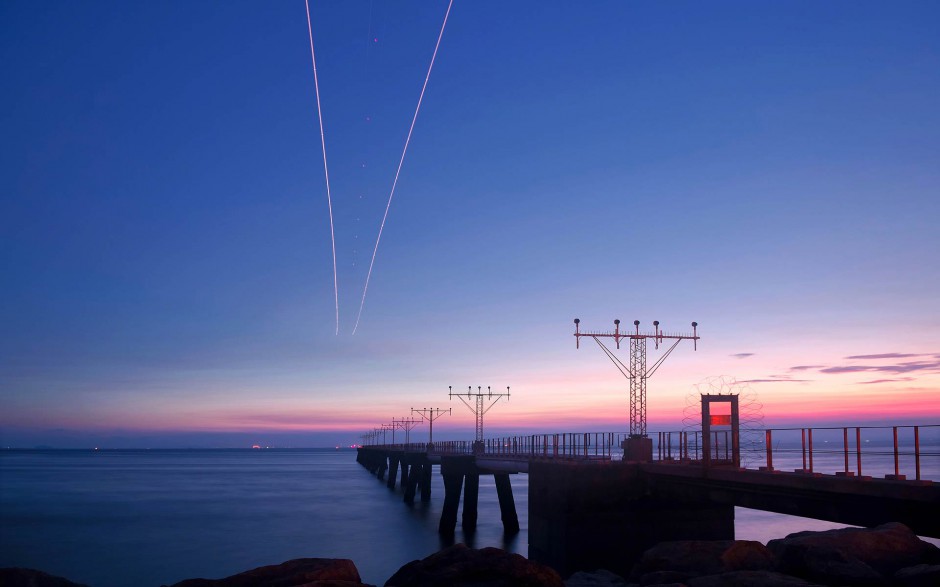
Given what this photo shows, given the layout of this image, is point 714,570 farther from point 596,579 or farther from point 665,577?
point 596,579

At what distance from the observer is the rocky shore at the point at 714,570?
555 inches

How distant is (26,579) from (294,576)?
4.35 meters

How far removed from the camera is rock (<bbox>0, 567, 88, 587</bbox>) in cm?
1309

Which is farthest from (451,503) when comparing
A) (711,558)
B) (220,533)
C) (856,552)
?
(856,552)

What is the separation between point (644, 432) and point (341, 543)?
2399 centimetres

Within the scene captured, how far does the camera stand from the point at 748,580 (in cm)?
1445

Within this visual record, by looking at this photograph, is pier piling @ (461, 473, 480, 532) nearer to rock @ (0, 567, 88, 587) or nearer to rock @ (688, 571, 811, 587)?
rock @ (688, 571, 811, 587)

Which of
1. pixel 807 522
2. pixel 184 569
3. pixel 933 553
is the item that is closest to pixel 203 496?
pixel 184 569

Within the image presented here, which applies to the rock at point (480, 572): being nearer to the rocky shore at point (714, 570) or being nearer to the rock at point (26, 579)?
the rocky shore at point (714, 570)

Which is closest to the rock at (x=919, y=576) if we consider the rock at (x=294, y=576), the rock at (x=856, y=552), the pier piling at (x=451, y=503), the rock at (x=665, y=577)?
the rock at (x=856, y=552)

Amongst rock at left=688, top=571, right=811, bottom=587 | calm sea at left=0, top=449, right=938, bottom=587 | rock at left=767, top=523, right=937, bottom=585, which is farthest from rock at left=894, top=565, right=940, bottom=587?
calm sea at left=0, top=449, right=938, bottom=587

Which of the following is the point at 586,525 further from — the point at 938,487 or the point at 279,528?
the point at 279,528

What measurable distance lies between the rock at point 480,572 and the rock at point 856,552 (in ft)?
16.5

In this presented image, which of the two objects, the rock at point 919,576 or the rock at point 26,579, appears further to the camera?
the rock at point 919,576
